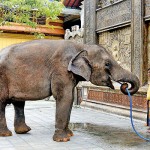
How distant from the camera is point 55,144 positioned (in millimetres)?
5914

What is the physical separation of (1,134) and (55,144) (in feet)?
4.14

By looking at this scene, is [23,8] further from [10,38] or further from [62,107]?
[10,38]

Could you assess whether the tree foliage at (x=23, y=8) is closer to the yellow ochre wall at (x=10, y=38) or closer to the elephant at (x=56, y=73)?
the elephant at (x=56, y=73)

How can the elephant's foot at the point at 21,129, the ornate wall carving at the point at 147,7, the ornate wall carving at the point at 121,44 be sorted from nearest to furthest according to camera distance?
the elephant's foot at the point at 21,129, the ornate wall carving at the point at 147,7, the ornate wall carving at the point at 121,44

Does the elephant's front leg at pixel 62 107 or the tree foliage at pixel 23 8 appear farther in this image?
the tree foliage at pixel 23 8

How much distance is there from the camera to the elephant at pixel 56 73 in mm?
6289

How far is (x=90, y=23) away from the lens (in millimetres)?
12594

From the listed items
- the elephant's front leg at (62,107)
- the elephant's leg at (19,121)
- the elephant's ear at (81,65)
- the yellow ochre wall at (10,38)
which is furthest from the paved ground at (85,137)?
the yellow ochre wall at (10,38)

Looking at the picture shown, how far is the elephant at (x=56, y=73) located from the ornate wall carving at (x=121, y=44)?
3.87m

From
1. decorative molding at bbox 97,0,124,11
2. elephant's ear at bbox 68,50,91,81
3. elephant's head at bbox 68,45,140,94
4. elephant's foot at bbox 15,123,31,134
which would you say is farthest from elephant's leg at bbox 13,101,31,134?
decorative molding at bbox 97,0,124,11

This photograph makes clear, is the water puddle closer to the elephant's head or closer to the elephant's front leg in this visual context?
the elephant's front leg

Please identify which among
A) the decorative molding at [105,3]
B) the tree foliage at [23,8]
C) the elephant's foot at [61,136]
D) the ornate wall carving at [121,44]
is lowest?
the elephant's foot at [61,136]

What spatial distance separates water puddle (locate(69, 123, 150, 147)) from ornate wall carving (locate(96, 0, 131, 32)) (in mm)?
3757

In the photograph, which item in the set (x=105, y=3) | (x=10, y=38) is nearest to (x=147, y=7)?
(x=105, y=3)
